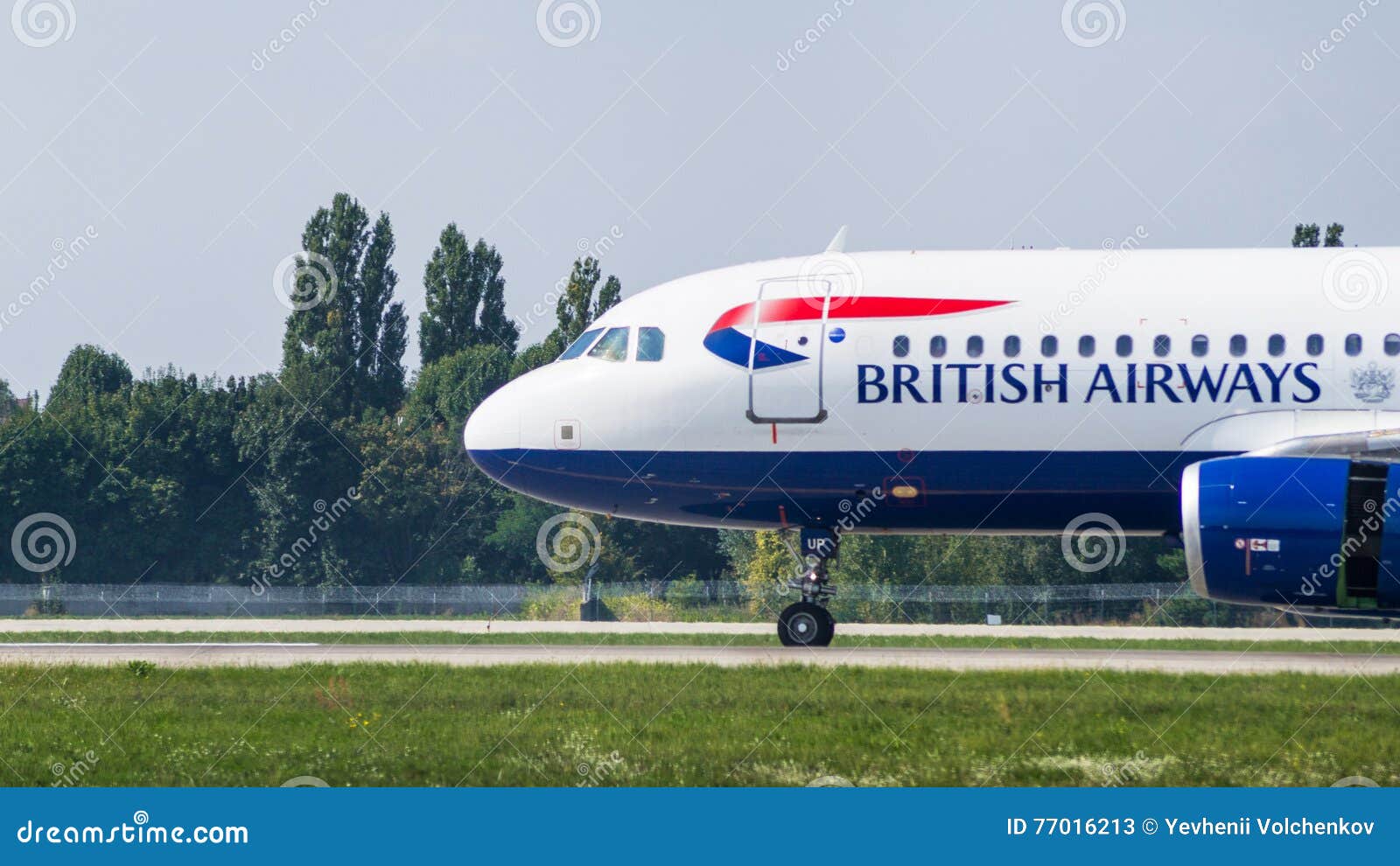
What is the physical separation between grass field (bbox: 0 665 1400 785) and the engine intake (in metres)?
1.14

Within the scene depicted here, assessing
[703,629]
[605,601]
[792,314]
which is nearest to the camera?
[792,314]

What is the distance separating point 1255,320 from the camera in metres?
22.3

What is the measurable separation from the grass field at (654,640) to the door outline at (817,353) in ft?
18.4

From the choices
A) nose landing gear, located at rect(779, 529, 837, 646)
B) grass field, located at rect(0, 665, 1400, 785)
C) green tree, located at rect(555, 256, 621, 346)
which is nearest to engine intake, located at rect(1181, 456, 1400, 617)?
grass field, located at rect(0, 665, 1400, 785)

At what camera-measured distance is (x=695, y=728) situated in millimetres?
16406

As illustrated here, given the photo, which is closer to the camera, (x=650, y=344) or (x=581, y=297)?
(x=650, y=344)

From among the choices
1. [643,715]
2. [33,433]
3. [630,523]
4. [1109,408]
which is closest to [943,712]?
[643,715]

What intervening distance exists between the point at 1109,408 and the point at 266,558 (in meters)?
48.9

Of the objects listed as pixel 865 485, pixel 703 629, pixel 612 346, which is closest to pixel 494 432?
pixel 612 346

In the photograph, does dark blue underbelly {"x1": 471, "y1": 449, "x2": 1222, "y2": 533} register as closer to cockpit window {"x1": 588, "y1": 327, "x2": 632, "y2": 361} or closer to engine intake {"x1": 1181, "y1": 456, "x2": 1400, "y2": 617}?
cockpit window {"x1": 588, "y1": 327, "x2": 632, "y2": 361}

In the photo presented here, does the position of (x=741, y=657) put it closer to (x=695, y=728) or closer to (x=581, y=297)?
(x=695, y=728)

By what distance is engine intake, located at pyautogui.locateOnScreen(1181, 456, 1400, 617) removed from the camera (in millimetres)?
18938

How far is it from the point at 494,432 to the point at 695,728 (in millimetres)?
9241

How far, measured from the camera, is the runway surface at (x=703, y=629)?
3303 centimetres
